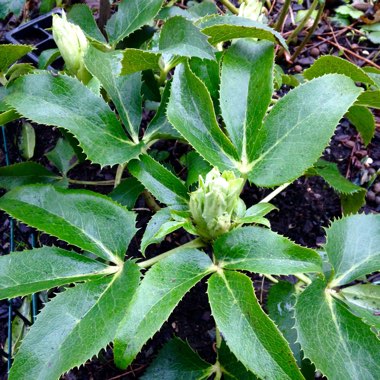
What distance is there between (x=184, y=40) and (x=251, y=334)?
1.86 ft

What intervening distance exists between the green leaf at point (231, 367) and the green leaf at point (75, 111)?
1.48 ft

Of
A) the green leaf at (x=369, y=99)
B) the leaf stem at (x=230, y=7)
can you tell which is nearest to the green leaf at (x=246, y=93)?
the green leaf at (x=369, y=99)

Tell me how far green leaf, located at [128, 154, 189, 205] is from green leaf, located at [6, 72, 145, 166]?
29 mm

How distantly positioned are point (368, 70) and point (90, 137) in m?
0.72

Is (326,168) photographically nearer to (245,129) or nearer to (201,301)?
(245,129)

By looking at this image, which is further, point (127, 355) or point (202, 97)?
point (202, 97)

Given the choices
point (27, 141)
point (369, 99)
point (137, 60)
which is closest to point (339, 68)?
point (369, 99)

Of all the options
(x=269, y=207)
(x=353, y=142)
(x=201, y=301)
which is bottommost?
(x=201, y=301)

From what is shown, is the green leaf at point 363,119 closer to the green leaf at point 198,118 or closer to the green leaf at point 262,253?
the green leaf at point 198,118

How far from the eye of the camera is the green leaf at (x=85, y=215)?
2.88ft

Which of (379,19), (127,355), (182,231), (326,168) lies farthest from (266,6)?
(127,355)

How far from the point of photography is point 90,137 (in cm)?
91

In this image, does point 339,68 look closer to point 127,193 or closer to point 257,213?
point 257,213

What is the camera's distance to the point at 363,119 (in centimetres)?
118
